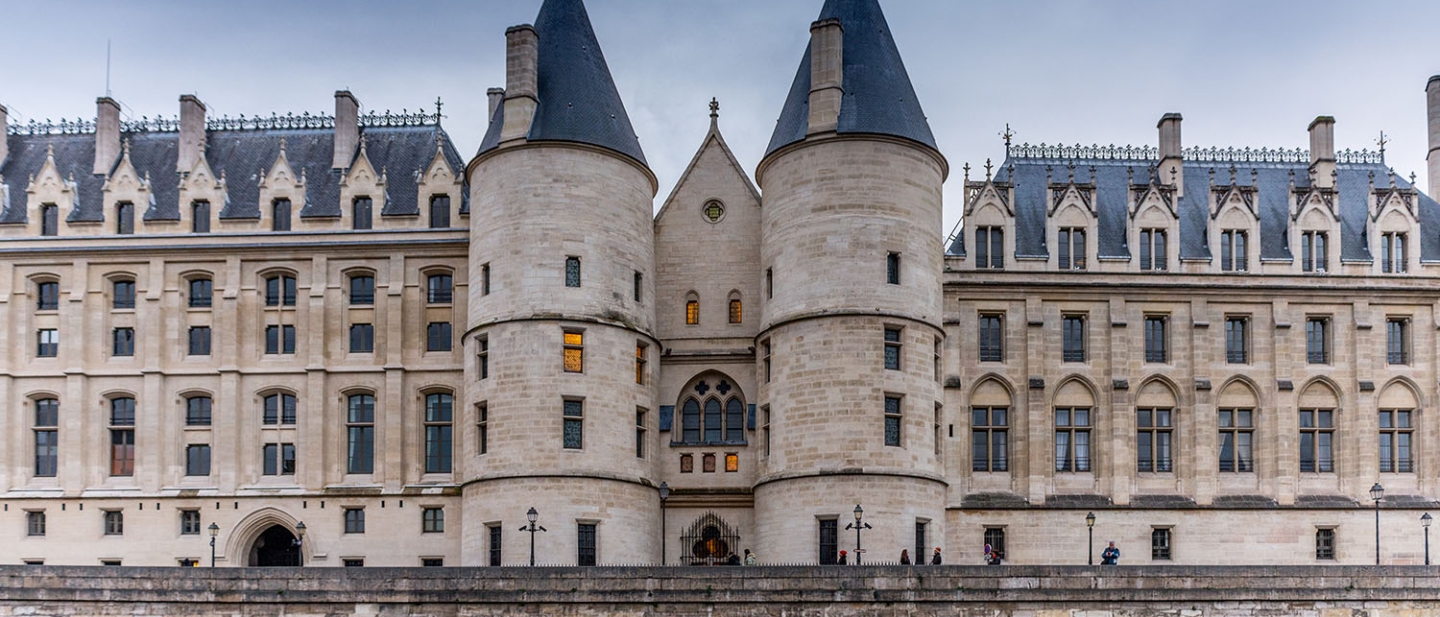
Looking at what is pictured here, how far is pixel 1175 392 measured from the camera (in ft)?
176

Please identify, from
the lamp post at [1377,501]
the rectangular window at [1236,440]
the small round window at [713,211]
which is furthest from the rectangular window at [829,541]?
the lamp post at [1377,501]

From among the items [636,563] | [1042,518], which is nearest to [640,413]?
[636,563]

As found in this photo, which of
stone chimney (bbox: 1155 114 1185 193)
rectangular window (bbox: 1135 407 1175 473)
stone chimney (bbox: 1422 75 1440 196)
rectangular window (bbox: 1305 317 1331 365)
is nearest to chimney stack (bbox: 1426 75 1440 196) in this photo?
stone chimney (bbox: 1422 75 1440 196)

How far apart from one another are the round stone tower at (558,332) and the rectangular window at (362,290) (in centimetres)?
487

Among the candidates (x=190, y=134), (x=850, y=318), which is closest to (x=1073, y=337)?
(x=850, y=318)

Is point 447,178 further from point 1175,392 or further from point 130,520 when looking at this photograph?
point 1175,392

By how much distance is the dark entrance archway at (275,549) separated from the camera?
53.5 m

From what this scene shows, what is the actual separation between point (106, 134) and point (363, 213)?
11.4 meters

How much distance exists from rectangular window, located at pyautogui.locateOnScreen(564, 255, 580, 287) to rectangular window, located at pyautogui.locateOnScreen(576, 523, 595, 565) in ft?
26.3

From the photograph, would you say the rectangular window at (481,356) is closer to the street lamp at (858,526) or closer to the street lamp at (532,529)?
the street lamp at (532,529)

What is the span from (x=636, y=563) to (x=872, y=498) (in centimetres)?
822

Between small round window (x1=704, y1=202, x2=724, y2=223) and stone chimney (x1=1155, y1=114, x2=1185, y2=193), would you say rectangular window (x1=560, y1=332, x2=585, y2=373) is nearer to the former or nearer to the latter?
small round window (x1=704, y1=202, x2=724, y2=223)

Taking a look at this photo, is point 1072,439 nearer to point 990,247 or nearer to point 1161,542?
point 1161,542

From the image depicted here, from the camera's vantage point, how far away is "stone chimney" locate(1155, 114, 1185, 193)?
56.1m
